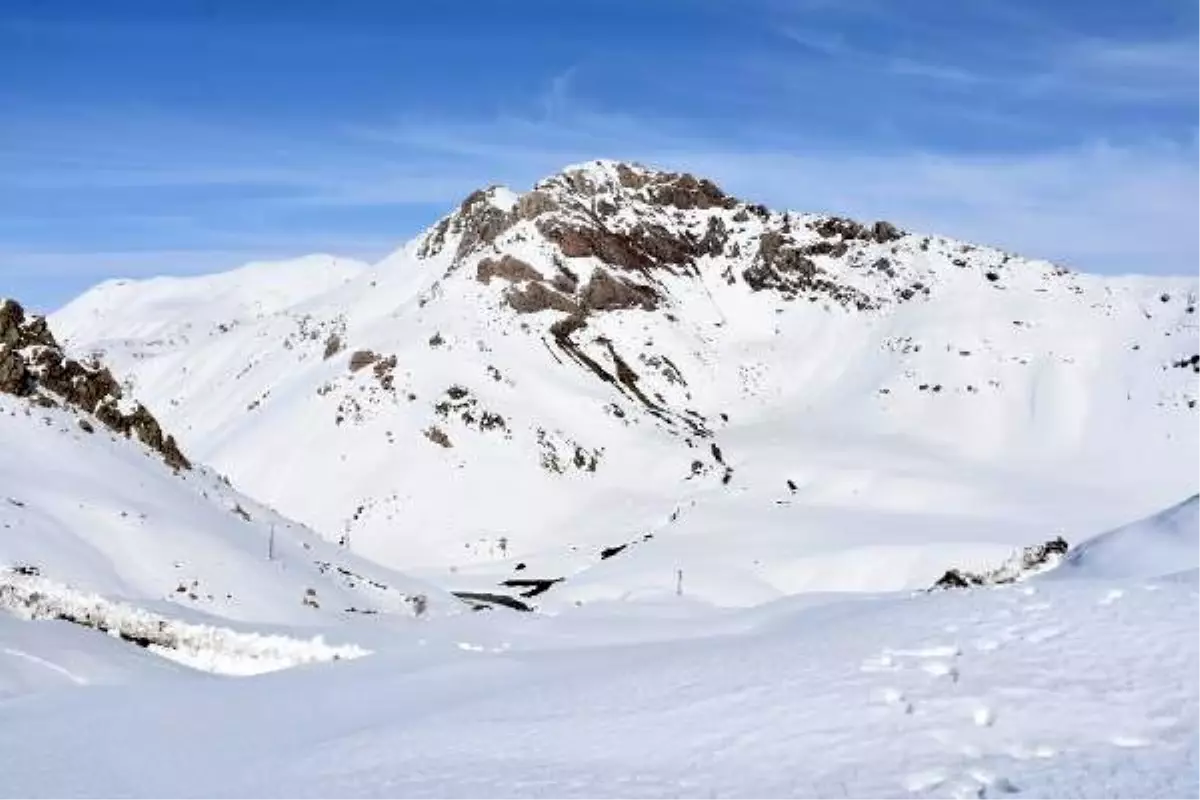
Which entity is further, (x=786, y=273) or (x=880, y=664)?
(x=786, y=273)

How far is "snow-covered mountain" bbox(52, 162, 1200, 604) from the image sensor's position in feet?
211

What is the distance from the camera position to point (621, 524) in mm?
68250

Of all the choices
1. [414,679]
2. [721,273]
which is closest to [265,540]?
[414,679]

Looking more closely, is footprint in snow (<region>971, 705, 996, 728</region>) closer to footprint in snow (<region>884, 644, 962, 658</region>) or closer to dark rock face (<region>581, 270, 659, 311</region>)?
footprint in snow (<region>884, 644, 962, 658</region>)

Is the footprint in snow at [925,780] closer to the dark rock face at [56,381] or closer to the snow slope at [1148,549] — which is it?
the snow slope at [1148,549]

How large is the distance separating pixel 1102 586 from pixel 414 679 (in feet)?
29.9

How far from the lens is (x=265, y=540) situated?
3906cm

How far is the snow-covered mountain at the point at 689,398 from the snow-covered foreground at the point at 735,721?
119 ft

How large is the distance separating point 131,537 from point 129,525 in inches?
24.2

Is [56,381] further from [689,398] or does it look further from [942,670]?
[689,398]

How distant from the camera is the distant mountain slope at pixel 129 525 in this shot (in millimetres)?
29094

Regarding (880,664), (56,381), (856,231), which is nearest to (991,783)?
(880,664)

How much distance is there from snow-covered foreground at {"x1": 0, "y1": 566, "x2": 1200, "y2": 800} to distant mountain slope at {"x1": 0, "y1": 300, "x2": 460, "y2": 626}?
12554 mm

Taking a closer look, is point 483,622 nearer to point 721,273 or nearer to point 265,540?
point 265,540
